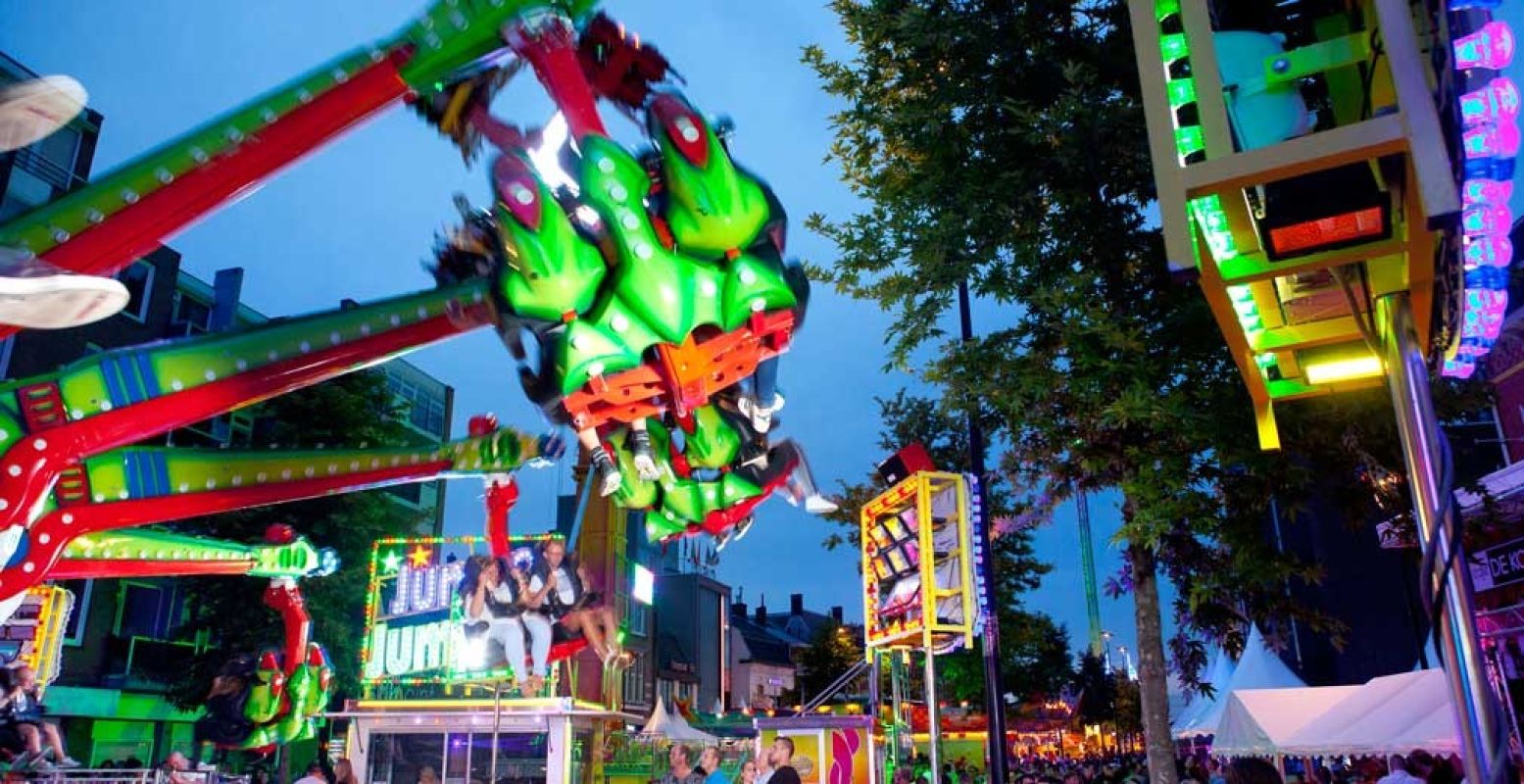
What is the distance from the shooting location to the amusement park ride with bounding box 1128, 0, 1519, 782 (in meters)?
2.45

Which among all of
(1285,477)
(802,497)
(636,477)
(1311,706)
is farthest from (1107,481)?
(1311,706)

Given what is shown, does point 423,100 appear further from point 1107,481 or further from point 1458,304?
point 1107,481

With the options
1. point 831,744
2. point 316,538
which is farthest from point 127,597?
point 831,744

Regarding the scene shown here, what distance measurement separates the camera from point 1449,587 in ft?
8.41

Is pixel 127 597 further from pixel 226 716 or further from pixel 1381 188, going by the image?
pixel 1381 188

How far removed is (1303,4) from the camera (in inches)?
133

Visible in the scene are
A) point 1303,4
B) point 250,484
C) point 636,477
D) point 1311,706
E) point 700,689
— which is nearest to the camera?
point 1303,4

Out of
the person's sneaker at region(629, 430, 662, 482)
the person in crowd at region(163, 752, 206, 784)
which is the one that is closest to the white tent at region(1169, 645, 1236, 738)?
the person's sneaker at region(629, 430, 662, 482)

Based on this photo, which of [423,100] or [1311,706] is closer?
[423,100]

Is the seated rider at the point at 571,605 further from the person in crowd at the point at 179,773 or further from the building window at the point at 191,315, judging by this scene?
the building window at the point at 191,315

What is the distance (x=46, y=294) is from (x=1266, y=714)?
62.7ft

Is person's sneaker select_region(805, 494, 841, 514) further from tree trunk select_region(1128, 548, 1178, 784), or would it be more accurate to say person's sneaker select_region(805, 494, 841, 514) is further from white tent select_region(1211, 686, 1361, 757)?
white tent select_region(1211, 686, 1361, 757)

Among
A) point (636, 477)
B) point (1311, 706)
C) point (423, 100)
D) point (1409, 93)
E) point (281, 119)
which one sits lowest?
point (1311, 706)

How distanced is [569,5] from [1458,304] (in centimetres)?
471
